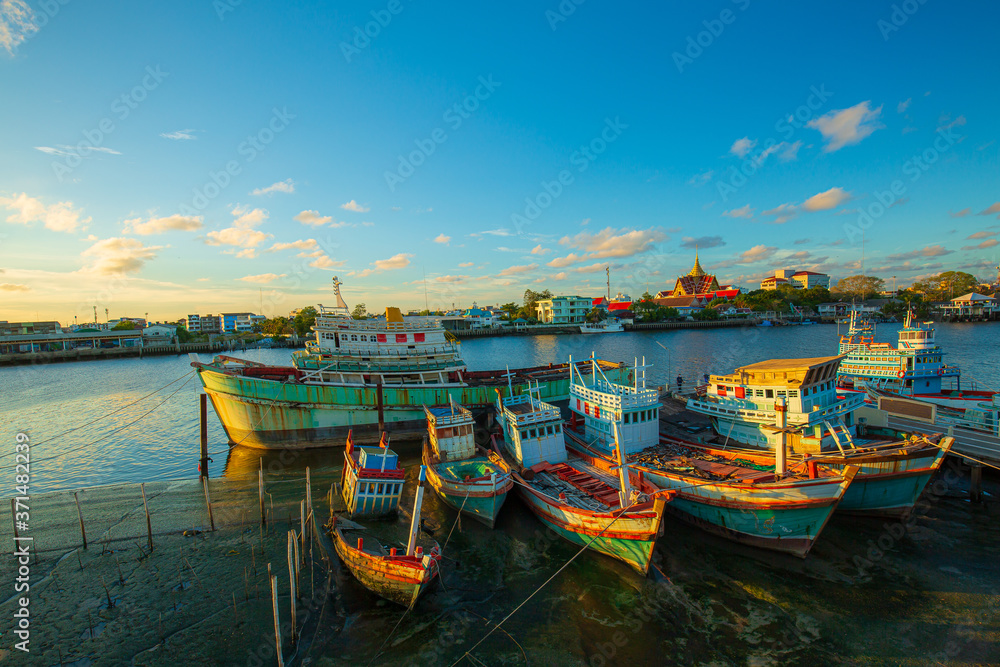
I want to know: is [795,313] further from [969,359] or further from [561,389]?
[561,389]

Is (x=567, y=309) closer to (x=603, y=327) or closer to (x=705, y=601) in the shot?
(x=603, y=327)

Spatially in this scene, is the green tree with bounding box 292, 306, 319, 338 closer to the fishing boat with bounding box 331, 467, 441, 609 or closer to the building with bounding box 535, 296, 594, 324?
the building with bounding box 535, 296, 594, 324

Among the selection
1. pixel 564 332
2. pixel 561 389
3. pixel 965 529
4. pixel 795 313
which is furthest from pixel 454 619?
pixel 795 313

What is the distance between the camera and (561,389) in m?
33.8

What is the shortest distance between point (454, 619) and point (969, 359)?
3209 inches

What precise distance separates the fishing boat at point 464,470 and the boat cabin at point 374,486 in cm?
209

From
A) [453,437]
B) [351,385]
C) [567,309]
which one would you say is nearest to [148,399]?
[351,385]

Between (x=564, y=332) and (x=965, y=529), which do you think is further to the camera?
(x=564, y=332)

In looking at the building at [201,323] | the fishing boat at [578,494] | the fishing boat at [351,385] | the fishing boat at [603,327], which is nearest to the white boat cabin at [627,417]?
the fishing boat at [578,494]

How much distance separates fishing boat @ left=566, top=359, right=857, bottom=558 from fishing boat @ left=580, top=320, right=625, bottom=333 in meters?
115

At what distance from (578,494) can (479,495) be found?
14.4 feet

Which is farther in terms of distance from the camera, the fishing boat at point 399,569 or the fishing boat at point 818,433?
the fishing boat at point 818,433

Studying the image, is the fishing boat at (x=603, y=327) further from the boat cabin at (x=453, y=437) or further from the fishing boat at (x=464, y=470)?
the boat cabin at (x=453, y=437)

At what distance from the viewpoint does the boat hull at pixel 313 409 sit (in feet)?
97.6
